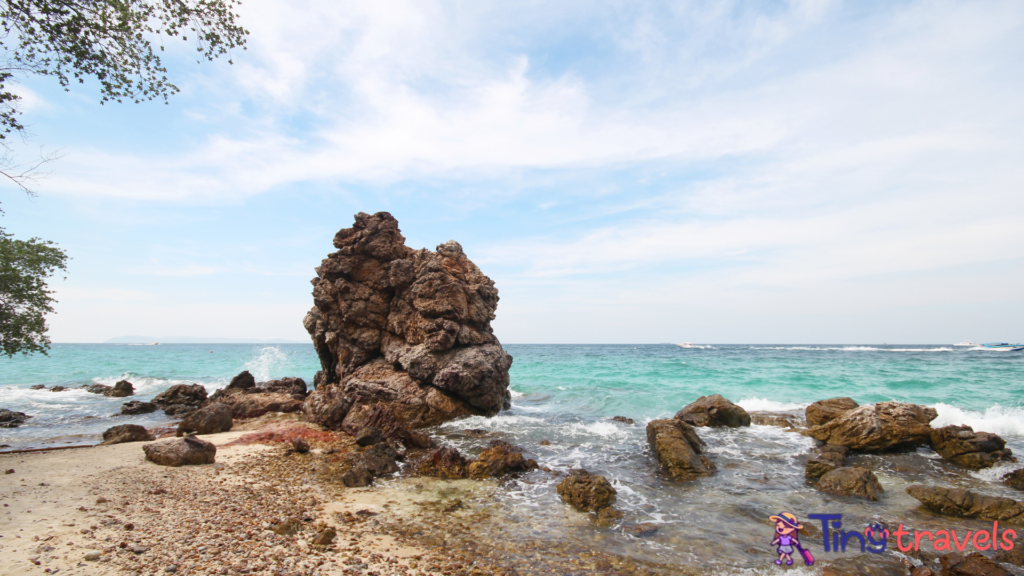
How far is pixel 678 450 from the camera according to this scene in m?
13.1

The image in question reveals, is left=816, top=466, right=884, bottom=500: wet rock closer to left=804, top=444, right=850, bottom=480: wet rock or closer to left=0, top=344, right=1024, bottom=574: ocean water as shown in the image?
left=0, top=344, right=1024, bottom=574: ocean water

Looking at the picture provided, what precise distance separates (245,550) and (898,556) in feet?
36.7

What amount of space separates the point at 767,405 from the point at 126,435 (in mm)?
29838

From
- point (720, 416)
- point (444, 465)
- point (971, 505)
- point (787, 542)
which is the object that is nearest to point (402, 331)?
point (444, 465)

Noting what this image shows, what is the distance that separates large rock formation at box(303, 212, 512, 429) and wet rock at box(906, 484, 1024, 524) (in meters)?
14.7

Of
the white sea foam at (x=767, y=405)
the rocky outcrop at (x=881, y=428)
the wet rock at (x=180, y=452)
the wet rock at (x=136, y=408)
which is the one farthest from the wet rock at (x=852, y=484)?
the wet rock at (x=136, y=408)

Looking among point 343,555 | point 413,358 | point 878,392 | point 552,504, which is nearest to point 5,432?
point 413,358

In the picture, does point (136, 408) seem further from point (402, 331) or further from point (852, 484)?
point (852, 484)

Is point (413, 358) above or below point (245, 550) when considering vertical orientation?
above

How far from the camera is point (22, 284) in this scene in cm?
1372

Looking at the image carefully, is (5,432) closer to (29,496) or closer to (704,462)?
(29,496)

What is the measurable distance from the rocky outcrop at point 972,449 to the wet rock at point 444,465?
15.1 metres

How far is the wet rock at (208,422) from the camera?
16.9 meters

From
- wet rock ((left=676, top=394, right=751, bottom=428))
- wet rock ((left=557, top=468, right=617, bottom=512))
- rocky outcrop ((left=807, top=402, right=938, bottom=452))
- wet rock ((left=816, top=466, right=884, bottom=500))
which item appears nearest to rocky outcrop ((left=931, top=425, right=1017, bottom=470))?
rocky outcrop ((left=807, top=402, right=938, bottom=452))
